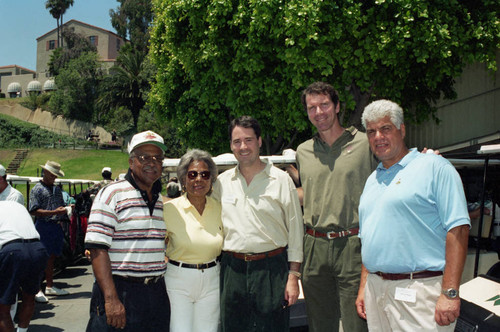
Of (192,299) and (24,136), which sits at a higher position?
(24,136)

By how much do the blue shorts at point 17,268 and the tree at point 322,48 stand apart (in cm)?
643

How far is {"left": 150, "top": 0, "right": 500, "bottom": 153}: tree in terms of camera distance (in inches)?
374

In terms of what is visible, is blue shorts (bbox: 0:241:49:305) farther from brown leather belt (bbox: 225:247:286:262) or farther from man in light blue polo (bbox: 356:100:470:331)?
man in light blue polo (bbox: 356:100:470:331)

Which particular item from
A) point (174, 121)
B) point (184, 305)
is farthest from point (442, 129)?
point (184, 305)

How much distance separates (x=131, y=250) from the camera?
3086 millimetres

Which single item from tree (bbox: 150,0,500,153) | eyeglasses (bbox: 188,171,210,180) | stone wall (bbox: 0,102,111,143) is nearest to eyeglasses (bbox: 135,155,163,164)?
eyeglasses (bbox: 188,171,210,180)

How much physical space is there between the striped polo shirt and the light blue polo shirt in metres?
1.49

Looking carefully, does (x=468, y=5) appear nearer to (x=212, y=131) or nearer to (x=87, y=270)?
(x=212, y=131)

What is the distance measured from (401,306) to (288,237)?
0.99 meters

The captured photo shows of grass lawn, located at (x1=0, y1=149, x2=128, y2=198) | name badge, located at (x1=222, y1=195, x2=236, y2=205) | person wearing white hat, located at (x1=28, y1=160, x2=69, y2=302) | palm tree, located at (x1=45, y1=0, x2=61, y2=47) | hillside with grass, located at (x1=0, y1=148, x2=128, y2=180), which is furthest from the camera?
palm tree, located at (x1=45, y1=0, x2=61, y2=47)

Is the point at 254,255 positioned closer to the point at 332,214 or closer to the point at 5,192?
the point at 332,214

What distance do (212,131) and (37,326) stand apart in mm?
8903

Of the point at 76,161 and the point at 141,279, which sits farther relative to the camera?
the point at 76,161

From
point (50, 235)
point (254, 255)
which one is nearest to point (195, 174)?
point (254, 255)
